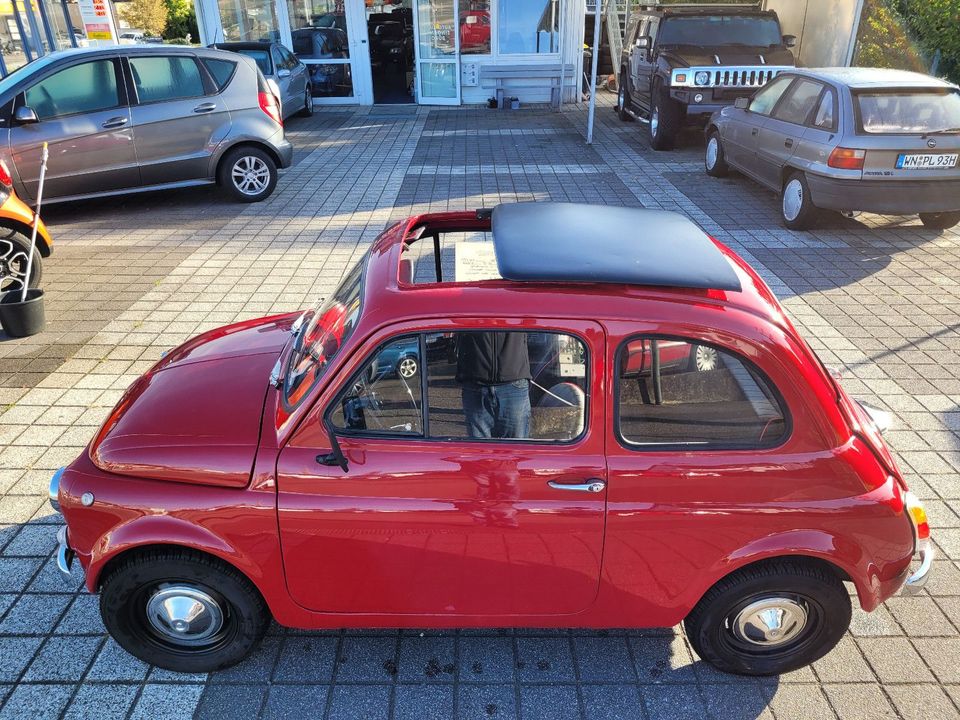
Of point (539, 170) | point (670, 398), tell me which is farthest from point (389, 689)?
point (539, 170)

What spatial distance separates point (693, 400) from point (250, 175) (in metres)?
8.57

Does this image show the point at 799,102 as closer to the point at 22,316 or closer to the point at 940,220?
the point at 940,220

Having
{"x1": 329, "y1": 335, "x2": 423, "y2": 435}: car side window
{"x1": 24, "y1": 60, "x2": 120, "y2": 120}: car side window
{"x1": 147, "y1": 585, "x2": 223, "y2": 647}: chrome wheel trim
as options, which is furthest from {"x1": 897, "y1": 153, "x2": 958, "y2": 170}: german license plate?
{"x1": 24, "y1": 60, "x2": 120, "y2": 120}: car side window

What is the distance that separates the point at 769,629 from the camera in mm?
2953

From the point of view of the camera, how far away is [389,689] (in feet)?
9.89

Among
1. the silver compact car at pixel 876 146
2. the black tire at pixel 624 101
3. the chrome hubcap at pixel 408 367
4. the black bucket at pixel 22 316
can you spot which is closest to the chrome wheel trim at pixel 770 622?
the chrome hubcap at pixel 408 367

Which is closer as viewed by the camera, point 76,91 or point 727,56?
point 76,91

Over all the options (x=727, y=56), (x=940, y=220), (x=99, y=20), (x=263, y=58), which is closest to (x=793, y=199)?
(x=940, y=220)

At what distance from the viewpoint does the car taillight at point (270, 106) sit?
384 inches

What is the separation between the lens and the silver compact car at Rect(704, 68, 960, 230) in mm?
7703

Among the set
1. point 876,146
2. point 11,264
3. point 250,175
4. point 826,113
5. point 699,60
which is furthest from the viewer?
point 699,60

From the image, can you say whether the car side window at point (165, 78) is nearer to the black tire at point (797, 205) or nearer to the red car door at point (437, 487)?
the black tire at point (797, 205)

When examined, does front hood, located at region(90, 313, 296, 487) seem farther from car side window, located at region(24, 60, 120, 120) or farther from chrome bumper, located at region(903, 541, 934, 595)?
car side window, located at region(24, 60, 120, 120)

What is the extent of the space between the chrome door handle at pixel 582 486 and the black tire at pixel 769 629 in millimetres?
710
